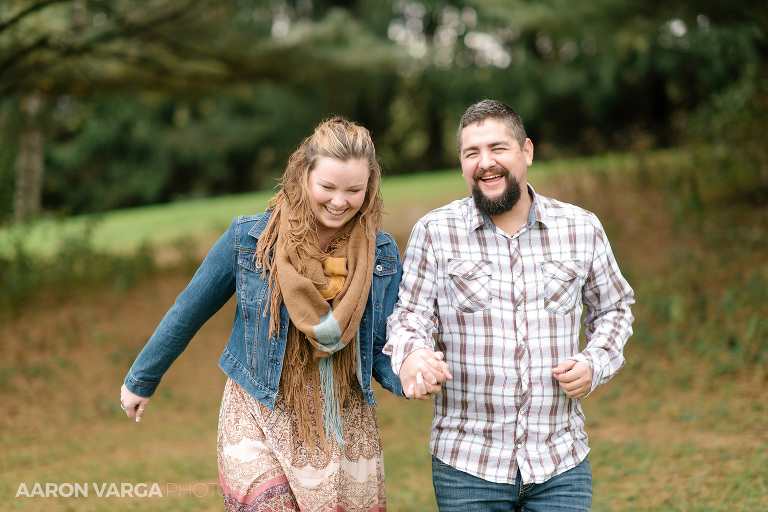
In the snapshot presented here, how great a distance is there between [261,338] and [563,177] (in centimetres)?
959

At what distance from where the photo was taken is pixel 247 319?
289cm

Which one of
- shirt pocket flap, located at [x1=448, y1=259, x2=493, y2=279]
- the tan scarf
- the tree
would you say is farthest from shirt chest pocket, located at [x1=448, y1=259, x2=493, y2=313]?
the tree

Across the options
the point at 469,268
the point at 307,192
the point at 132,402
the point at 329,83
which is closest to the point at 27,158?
the point at 329,83

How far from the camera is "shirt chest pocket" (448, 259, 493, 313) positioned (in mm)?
2760

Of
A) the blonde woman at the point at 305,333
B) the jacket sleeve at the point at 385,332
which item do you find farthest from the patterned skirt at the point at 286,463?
the jacket sleeve at the point at 385,332

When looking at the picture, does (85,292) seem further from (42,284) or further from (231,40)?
(231,40)

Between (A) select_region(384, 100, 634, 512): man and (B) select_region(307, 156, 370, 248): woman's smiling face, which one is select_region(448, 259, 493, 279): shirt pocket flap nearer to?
(A) select_region(384, 100, 634, 512): man

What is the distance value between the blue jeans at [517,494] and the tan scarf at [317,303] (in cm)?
45

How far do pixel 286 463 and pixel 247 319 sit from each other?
531mm

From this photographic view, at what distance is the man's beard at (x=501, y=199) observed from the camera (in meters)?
2.79

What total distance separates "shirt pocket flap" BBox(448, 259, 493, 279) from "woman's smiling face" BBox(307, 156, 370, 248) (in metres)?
0.40

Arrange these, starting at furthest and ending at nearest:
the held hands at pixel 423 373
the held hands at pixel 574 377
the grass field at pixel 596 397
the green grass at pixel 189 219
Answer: the green grass at pixel 189 219, the grass field at pixel 596 397, the held hands at pixel 574 377, the held hands at pixel 423 373

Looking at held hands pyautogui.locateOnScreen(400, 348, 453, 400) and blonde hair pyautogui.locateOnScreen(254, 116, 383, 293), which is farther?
blonde hair pyautogui.locateOnScreen(254, 116, 383, 293)

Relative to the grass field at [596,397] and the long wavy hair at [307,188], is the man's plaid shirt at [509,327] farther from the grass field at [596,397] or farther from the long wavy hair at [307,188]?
the grass field at [596,397]
